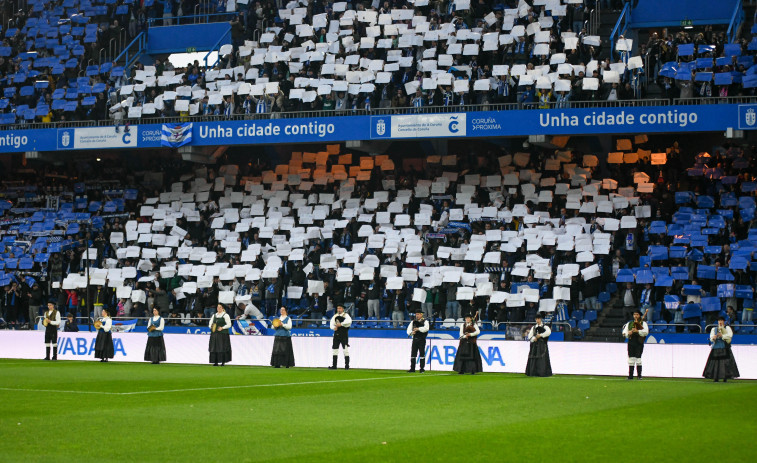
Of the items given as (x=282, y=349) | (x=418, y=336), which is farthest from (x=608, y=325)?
(x=282, y=349)

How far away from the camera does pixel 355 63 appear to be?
123 ft

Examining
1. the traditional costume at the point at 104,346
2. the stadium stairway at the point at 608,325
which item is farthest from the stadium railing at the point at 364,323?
the traditional costume at the point at 104,346

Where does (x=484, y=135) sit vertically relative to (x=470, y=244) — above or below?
above

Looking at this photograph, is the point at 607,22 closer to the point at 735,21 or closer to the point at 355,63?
the point at 735,21

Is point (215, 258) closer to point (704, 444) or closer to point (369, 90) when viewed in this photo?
point (369, 90)

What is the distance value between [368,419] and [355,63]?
23754 mm

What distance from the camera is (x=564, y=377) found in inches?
1036

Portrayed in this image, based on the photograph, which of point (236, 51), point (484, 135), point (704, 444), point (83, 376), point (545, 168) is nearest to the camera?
point (704, 444)

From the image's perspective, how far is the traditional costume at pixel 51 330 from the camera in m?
31.6

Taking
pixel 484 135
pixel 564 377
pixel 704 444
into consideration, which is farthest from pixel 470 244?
pixel 704 444

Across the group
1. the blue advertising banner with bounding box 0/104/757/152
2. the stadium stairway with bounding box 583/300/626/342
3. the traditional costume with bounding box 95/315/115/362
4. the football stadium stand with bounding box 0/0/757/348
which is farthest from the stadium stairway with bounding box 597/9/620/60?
the traditional costume with bounding box 95/315/115/362

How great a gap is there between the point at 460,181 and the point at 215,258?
9283 millimetres

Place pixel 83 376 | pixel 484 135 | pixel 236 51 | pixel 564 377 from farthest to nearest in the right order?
pixel 236 51, pixel 484 135, pixel 564 377, pixel 83 376

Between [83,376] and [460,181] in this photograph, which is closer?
[83,376]
